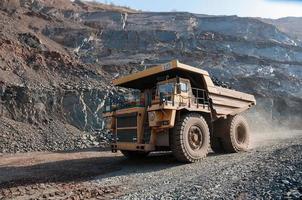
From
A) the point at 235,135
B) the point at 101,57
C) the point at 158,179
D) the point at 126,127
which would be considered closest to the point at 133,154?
the point at 126,127

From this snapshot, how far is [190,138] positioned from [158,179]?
87.2 inches

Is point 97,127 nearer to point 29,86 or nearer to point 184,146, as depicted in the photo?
point 29,86

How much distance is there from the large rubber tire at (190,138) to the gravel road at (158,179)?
1.06 feet

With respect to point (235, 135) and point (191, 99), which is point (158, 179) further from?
point (235, 135)

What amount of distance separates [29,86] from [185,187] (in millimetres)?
16229

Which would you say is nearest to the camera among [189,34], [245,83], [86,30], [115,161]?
[115,161]

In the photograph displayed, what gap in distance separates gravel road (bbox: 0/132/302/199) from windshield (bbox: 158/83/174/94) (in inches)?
79.4

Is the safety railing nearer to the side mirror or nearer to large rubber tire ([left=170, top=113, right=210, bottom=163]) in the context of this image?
the side mirror

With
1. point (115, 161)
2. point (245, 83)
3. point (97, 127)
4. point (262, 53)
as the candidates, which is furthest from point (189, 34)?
point (115, 161)

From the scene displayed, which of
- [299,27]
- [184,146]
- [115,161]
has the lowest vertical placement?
[115,161]

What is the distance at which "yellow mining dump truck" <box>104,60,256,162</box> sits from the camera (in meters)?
10.4

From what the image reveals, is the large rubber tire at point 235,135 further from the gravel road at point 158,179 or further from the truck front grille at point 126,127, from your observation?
the truck front grille at point 126,127

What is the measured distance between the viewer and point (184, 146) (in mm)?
10312

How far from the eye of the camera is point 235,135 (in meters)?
12.7
